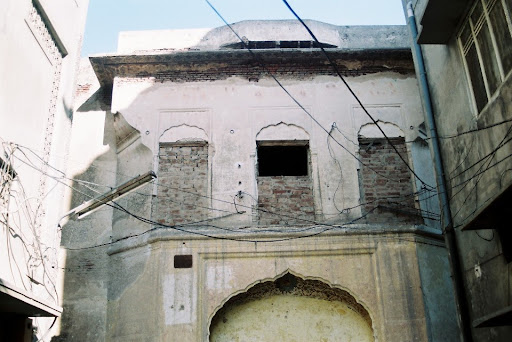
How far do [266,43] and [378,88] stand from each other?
6.95 feet

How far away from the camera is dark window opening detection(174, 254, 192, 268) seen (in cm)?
816

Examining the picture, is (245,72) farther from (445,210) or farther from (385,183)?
(445,210)

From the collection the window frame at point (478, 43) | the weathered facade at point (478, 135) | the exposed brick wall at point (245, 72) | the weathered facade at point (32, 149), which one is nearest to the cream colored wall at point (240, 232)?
the exposed brick wall at point (245, 72)

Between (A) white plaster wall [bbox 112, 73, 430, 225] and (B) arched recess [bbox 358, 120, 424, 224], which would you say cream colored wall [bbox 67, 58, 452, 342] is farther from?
(B) arched recess [bbox 358, 120, 424, 224]

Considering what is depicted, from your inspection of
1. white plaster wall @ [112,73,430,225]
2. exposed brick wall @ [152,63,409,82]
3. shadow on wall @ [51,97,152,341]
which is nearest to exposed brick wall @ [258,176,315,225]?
white plaster wall @ [112,73,430,225]

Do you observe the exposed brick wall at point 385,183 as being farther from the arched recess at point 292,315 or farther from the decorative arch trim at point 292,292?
the arched recess at point 292,315

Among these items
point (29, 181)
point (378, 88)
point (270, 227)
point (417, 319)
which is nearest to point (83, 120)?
point (29, 181)

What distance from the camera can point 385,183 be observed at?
8.96 metres

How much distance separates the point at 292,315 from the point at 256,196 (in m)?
1.81

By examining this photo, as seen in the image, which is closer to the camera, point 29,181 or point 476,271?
point 476,271

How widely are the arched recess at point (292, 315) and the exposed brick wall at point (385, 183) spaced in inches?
53.1

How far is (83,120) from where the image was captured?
9.97 m

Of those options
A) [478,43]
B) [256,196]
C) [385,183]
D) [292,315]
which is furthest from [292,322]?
[478,43]

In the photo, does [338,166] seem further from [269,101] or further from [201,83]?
[201,83]
